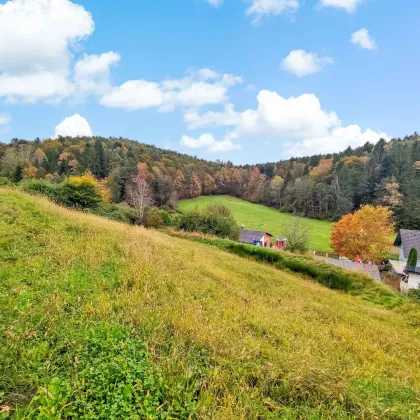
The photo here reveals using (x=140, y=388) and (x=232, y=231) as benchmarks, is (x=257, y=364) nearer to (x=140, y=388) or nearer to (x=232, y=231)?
(x=140, y=388)

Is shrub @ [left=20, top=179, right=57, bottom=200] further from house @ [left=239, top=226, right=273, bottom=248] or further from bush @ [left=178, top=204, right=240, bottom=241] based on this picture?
house @ [left=239, top=226, right=273, bottom=248]

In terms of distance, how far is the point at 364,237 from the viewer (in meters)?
34.2

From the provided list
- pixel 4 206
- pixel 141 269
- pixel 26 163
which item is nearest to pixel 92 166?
pixel 26 163

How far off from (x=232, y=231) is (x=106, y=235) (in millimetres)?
24712

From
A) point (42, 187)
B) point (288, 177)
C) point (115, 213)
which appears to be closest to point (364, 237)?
point (115, 213)

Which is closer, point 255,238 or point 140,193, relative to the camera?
point 140,193

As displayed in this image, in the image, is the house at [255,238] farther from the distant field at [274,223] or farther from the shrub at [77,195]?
the shrub at [77,195]

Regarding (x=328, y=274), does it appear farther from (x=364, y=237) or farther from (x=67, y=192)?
(x=67, y=192)

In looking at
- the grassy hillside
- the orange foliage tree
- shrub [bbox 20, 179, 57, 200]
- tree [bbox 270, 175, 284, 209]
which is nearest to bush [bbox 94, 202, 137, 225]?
shrub [bbox 20, 179, 57, 200]

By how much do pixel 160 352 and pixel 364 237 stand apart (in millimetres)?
37296

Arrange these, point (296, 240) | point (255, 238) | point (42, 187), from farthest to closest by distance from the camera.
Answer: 1. point (255, 238)
2. point (296, 240)
3. point (42, 187)

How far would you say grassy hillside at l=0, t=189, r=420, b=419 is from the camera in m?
2.78

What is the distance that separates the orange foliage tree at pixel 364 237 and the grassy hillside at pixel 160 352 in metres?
30.9

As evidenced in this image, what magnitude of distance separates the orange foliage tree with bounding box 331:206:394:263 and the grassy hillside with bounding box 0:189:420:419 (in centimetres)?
3094
